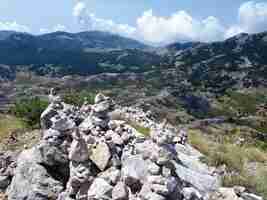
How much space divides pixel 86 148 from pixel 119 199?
13.2 feet

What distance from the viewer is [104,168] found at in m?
16.4

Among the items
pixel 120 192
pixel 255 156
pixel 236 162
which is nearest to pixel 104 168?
pixel 120 192

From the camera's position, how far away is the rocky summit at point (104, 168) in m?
14.4

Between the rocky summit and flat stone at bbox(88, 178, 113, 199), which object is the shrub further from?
flat stone at bbox(88, 178, 113, 199)

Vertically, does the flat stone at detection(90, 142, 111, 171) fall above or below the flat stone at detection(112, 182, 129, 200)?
above

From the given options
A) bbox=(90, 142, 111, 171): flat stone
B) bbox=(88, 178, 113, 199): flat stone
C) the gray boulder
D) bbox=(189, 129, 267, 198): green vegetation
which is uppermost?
bbox=(90, 142, 111, 171): flat stone

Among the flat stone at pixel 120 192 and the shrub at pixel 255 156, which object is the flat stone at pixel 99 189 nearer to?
the flat stone at pixel 120 192

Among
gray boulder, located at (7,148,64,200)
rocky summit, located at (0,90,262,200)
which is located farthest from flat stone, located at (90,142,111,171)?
gray boulder, located at (7,148,64,200)

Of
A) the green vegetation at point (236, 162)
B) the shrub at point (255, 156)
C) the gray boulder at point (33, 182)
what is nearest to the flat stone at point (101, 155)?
the gray boulder at point (33, 182)

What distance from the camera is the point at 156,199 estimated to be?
12.9 meters

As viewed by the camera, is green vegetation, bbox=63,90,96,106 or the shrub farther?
green vegetation, bbox=63,90,96,106

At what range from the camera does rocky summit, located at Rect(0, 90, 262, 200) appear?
47.3ft

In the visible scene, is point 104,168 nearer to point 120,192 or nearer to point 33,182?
point 120,192

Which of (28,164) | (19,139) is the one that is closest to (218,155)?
(28,164)
